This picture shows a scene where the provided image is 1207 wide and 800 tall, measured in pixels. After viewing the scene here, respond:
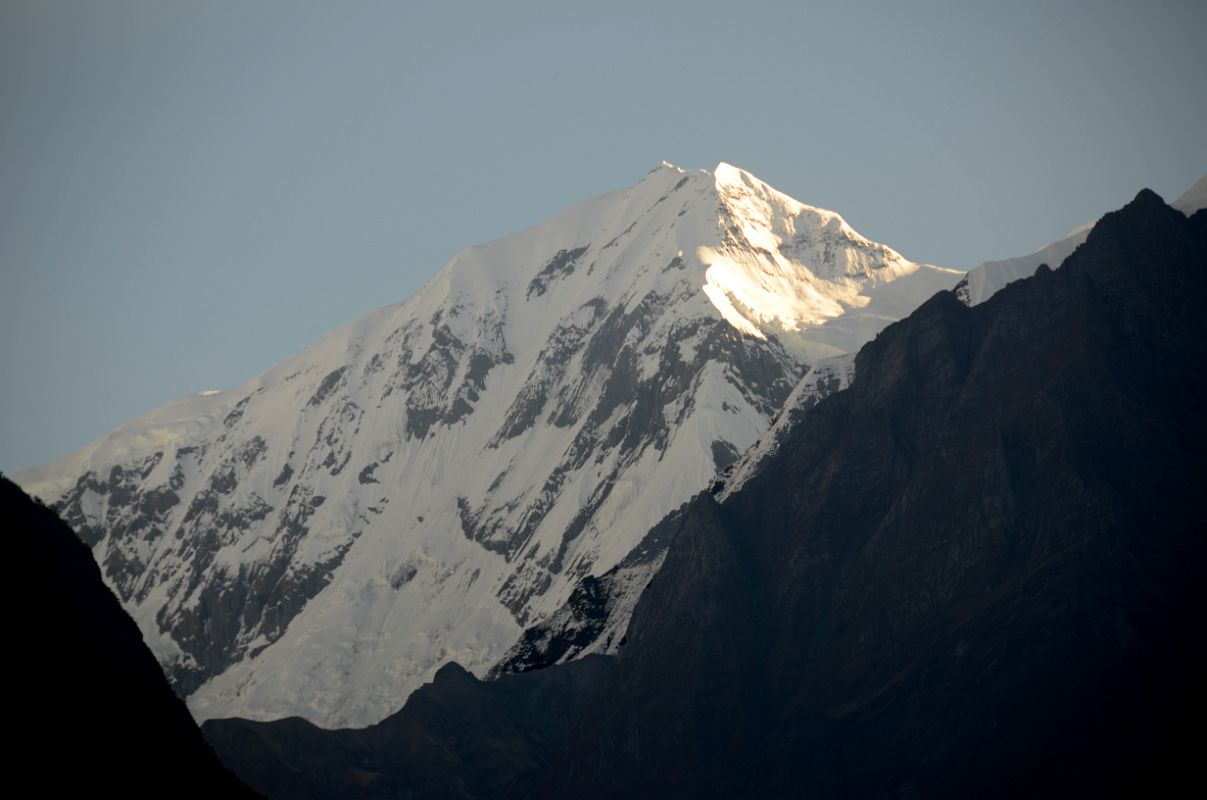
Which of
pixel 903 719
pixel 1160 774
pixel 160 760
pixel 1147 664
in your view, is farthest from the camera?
pixel 903 719

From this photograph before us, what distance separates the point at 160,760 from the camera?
413ft

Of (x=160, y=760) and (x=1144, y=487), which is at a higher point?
(x=160, y=760)

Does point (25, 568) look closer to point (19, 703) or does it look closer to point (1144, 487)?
point (19, 703)

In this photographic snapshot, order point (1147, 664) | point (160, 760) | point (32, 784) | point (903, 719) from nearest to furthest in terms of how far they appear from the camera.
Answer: point (32, 784)
point (160, 760)
point (1147, 664)
point (903, 719)

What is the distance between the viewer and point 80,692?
124 meters

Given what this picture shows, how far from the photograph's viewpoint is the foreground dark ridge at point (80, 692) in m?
119

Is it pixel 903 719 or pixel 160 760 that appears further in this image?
pixel 903 719

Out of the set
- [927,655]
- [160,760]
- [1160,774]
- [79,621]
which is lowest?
[1160,774]

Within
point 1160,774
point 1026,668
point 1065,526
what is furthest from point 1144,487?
point 1160,774

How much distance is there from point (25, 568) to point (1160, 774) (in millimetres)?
72423

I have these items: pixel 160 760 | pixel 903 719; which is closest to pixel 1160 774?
pixel 903 719

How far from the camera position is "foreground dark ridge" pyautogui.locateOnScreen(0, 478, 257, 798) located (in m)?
119

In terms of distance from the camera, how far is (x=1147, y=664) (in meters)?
178

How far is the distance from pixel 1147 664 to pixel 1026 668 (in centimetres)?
1035
